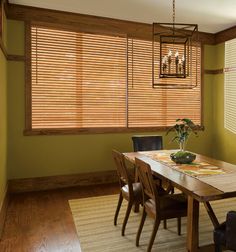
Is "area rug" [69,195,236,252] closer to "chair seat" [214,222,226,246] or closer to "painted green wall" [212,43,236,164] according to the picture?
"chair seat" [214,222,226,246]

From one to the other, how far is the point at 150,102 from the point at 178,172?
254 cm

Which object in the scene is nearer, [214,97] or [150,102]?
[150,102]

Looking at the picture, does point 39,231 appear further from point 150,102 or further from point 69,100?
point 150,102

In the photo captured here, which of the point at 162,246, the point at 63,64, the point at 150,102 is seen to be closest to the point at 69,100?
the point at 63,64

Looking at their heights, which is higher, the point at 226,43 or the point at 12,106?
the point at 226,43

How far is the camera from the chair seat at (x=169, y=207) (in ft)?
7.52

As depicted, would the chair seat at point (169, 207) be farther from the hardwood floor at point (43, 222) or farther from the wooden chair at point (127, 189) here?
the hardwood floor at point (43, 222)

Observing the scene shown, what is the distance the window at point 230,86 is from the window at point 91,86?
0.94 metres

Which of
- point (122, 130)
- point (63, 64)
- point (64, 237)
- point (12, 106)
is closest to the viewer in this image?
point (64, 237)

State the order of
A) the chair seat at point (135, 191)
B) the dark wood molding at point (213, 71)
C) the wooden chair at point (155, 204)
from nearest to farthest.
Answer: the wooden chair at point (155, 204)
the chair seat at point (135, 191)
the dark wood molding at point (213, 71)

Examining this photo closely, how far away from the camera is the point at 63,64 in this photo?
426 cm

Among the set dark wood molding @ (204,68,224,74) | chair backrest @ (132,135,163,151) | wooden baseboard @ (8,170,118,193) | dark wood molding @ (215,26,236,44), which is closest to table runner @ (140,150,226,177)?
chair backrest @ (132,135,163,151)

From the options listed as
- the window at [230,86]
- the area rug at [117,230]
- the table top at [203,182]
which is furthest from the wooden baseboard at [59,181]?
the window at [230,86]

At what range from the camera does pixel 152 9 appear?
396 centimetres
